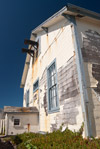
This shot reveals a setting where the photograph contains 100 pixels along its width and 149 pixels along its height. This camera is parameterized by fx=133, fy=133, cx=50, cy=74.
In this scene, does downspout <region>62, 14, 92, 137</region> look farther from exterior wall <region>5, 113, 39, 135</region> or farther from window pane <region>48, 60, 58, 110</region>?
exterior wall <region>5, 113, 39, 135</region>

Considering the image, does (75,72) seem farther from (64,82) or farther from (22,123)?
(22,123)

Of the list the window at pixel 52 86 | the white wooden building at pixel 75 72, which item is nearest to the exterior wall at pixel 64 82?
the white wooden building at pixel 75 72

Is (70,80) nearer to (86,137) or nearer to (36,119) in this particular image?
(86,137)

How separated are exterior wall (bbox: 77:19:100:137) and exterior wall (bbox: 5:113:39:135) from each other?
4.99 m

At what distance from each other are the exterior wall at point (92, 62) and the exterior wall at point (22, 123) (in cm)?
499

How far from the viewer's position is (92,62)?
5168 mm

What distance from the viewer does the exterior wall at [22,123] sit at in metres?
7.68

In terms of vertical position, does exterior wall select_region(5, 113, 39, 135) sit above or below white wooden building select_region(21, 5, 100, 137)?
below

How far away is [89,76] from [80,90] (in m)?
0.67

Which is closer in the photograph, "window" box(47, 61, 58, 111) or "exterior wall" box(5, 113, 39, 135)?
"window" box(47, 61, 58, 111)

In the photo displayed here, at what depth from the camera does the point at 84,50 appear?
207 inches

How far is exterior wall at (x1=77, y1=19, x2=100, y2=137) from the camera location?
4328 mm

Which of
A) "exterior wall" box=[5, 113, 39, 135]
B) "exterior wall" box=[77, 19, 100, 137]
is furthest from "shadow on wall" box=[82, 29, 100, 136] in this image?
"exterior wall" box=[5, 113, 39, 135]

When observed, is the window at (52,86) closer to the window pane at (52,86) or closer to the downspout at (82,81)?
the window pane at (52,86)
